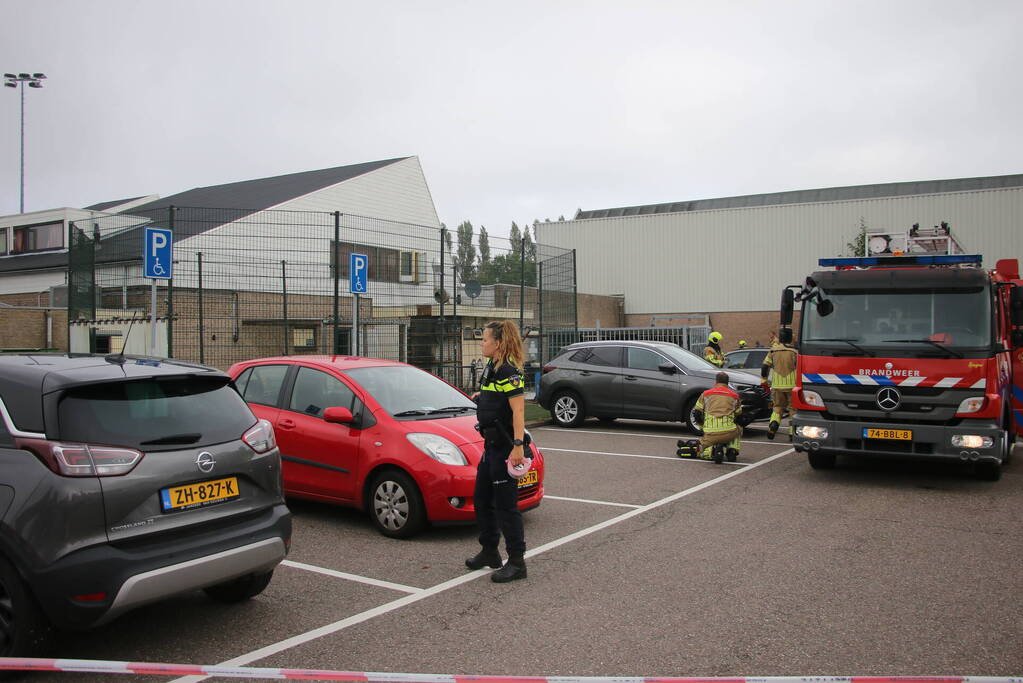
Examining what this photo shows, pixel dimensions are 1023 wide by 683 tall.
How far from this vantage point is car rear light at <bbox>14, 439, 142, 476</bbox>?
12.8ft

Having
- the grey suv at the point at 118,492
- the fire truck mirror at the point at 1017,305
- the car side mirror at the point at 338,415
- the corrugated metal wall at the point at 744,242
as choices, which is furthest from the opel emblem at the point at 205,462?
the corrugated metal wall at the point at 744,242

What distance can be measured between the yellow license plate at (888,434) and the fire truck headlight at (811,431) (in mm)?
439

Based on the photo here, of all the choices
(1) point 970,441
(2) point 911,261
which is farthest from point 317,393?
(2) point 911,261

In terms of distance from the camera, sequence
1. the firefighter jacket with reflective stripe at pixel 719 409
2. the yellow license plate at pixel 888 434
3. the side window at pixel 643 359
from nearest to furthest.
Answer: the yellow license plate at pixel 888 434 → the firefighter jacket with reflective stripe at pixel 719 409 → the side window at pixel 643 359

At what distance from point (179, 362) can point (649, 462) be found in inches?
290

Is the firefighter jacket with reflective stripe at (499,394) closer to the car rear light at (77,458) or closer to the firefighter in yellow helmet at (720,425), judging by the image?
the car rear light at (77,458)

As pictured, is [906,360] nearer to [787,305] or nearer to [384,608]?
[787,305]

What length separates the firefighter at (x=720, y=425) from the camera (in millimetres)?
10953

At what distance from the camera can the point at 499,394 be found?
18.7ft

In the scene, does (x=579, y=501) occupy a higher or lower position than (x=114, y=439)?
lower

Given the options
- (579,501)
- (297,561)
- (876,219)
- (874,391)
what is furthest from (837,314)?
(876,219)

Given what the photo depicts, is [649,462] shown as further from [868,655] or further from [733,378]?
[868,655]

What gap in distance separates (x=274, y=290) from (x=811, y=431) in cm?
979

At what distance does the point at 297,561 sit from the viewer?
6.20 metres
